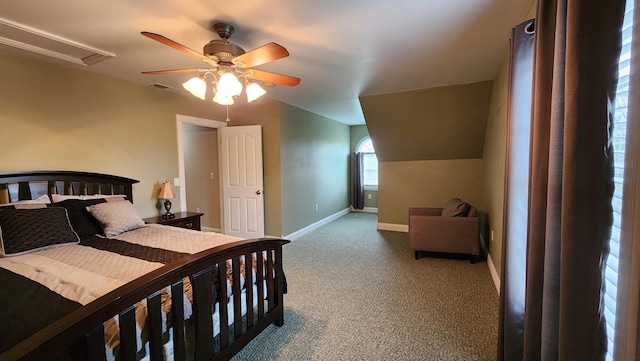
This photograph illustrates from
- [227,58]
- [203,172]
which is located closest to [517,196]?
[227,58]

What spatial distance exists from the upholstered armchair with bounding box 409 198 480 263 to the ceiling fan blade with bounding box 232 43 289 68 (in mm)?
2734

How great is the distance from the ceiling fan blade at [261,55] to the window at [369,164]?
5557 mm

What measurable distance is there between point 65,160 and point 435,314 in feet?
12.7

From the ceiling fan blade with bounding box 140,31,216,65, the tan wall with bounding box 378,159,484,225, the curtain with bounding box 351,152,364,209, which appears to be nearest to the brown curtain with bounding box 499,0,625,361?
the ceiling fan blade with bounding box 140,31,216,65

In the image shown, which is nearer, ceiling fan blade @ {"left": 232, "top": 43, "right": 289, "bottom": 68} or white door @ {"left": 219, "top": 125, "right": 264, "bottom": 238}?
ceiling fan blade @ {"left": 232, "top": 43, "right": 289, "bottom": 68}

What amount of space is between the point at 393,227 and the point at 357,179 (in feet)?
6.76

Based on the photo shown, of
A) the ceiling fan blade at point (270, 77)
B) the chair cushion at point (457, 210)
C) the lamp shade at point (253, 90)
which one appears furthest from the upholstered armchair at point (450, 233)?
the lamp shade at point (253, 90)

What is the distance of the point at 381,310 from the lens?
2.48 metres

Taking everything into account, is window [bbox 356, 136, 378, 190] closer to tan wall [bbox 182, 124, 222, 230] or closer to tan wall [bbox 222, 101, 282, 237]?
tan wall [bbox 222, 101, 282, 237]

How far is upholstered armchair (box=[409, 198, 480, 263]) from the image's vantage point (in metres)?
3.55

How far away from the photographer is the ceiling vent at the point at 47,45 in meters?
2.10

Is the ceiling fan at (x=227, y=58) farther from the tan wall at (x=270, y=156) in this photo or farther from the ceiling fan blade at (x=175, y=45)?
the tan wall at (x=270, y=156)

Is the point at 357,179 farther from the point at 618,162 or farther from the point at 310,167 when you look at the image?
the point at 618,162

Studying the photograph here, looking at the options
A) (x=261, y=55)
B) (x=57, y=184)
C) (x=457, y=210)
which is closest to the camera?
(x=261, y=55)
